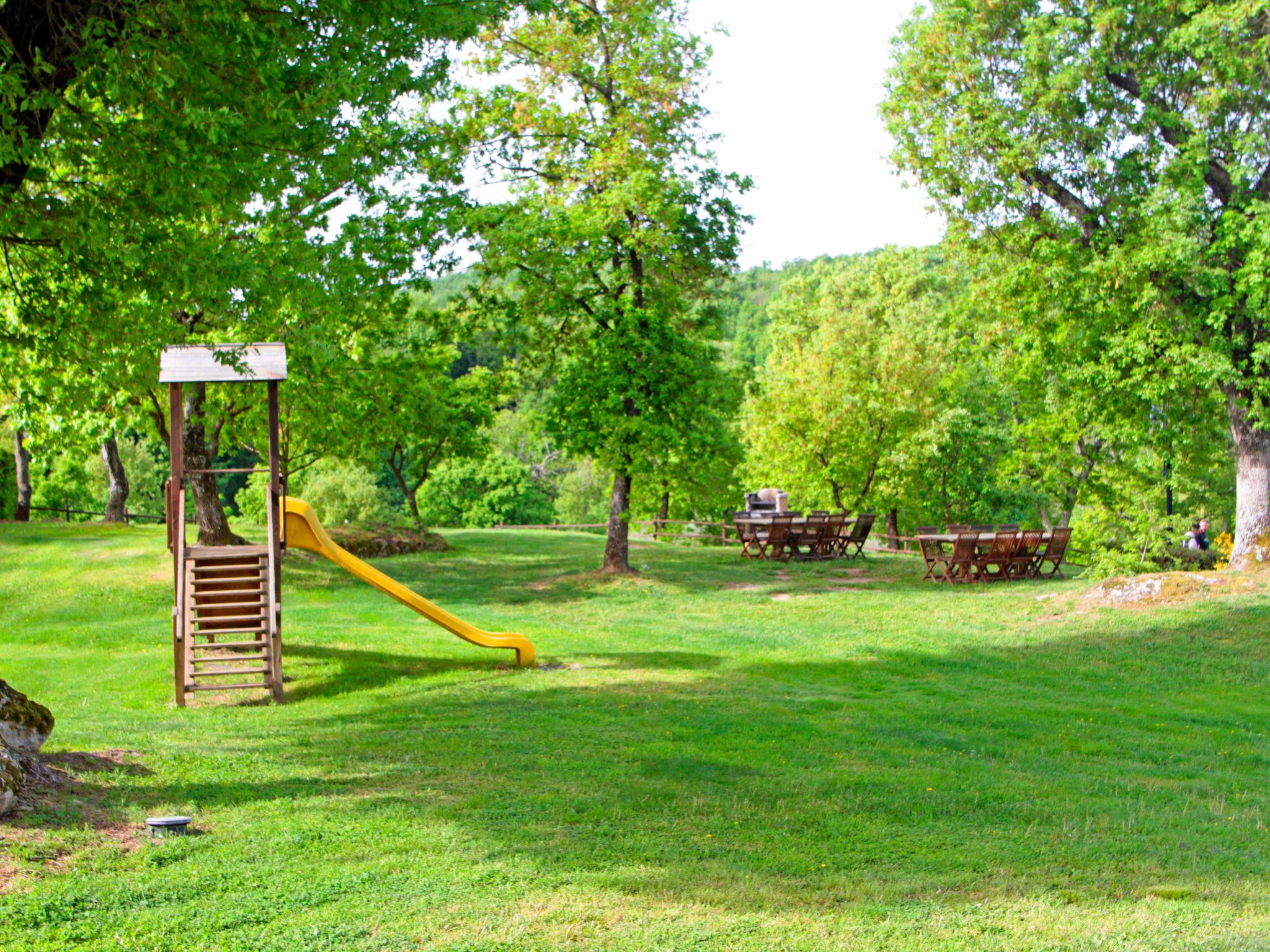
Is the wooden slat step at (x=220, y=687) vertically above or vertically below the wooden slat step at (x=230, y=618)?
below

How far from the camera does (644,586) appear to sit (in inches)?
894

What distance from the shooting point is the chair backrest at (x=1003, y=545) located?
21375mm

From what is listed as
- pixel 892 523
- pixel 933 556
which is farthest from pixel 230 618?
pixel 892 523

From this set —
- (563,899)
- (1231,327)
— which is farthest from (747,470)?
(563,899)

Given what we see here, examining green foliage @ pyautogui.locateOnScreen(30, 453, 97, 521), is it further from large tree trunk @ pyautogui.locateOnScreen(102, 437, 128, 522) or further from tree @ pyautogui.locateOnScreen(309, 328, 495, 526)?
tree @ pyautogui.locateOnScreen(309, 328, 495, 526)

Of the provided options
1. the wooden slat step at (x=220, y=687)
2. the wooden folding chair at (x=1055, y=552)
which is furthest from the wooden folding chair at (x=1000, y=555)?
the wooden slat step at (x=220, y=687)

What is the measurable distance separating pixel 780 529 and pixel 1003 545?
633 cm

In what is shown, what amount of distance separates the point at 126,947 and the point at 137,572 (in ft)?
61.2

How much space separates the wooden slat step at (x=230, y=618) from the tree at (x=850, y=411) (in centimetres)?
2331

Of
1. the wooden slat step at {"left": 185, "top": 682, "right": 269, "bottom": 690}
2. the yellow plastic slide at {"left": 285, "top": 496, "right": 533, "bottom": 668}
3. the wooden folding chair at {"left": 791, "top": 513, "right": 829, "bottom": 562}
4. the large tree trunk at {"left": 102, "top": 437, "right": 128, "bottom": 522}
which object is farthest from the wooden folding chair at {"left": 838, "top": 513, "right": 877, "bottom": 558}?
the large tree trunk at {"left": 102, "top": 437, "right": 128, "bottom": 522}

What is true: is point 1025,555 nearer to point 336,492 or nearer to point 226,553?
point 226,553

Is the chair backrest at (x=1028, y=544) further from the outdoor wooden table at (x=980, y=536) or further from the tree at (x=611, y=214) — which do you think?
the tree at (x=611, y=214)

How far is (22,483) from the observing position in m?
31.4

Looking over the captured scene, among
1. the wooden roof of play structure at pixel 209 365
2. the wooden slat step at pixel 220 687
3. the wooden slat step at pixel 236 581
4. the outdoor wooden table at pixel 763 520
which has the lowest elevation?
the wooden slat step at pixel 220 687
